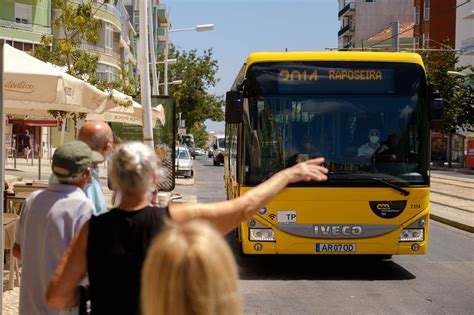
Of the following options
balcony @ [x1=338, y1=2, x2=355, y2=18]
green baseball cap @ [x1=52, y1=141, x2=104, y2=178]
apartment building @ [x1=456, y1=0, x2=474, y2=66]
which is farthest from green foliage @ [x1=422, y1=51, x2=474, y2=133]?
green baseball cap @ [x1=52, y1=141, x2=104, y2=178]

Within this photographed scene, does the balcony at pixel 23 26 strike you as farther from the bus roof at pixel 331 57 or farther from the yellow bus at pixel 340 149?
the yellow bus at pixel 340 149

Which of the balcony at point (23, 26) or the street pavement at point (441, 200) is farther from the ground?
the balcony at point (23, 26)

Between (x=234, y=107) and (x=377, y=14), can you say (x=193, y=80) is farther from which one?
(x=234, y=107)

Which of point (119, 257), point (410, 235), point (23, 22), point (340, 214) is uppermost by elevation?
point (23, 22)

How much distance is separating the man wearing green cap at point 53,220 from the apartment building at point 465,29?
60.0 metres

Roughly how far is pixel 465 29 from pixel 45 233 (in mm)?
66582

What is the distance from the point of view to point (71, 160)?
3695 millimetres

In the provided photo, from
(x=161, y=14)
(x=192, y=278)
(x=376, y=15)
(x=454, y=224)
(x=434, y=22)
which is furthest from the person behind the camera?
(x=376, y=15)

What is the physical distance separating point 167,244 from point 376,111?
777 cm

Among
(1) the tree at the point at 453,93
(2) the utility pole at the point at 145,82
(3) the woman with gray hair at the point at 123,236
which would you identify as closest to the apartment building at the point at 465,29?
(1) the tree at the point at 453,93

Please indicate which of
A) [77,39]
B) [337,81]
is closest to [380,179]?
[337,81]

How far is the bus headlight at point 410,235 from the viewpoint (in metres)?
9.38

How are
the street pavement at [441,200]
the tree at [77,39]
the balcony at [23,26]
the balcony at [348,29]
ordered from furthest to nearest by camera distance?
1. the balcony at [348,29]
2. the balcony at [23,26]
3. the tree at [77,39]
4. the street pavement at [441,200]

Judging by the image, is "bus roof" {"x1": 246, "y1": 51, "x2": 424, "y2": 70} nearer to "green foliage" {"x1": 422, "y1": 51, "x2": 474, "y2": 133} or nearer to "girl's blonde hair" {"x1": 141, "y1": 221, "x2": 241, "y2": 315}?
"girl's blonde hair" {"x1": 141, "y1": 221, "x2": 241, "y2": 315}
